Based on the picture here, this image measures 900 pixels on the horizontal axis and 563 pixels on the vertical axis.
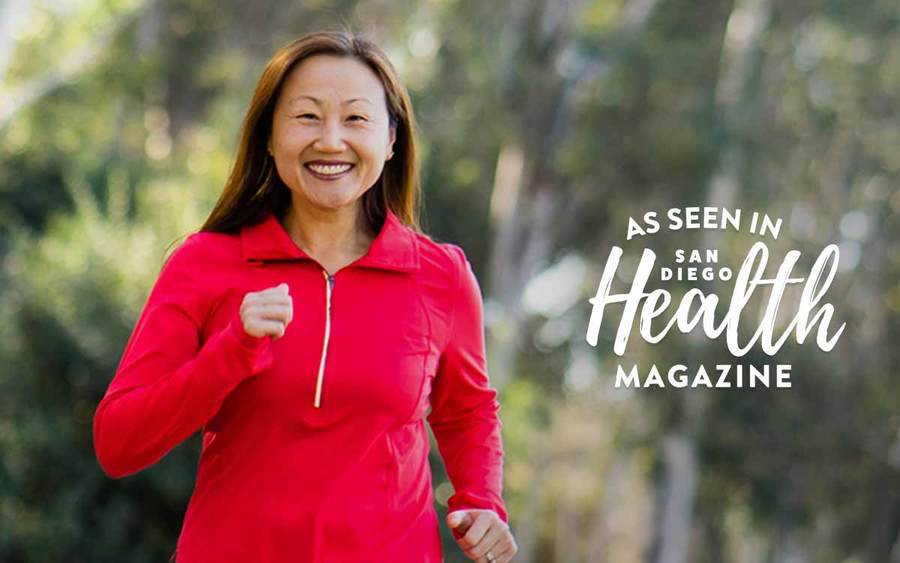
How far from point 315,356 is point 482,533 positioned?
489mm

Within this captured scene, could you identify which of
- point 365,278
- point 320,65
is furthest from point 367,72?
point 365,278

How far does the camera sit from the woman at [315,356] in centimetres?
284

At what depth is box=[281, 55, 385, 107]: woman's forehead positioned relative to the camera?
10.0ft

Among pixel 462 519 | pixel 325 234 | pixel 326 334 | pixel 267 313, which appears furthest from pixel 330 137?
pixel 462 519

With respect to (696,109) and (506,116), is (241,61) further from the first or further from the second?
(696,109)

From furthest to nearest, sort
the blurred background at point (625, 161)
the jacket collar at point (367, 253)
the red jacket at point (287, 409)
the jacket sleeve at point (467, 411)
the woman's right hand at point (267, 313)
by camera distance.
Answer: the blurred background at point (625, 161), the jacket sleeve at point (467, 411), the jacket collar at point (367, 253), the red jacket at point (287, 409), the woman's right hand at point (267, 313)

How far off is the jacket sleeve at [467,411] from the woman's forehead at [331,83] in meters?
0.39

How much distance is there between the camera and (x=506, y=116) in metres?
20.5

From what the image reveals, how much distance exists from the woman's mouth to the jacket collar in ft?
0.39

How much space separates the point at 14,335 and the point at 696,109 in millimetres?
15037

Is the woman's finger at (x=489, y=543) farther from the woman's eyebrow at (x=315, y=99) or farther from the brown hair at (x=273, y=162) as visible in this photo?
the woman's eyebrow at (x=315, y=99)

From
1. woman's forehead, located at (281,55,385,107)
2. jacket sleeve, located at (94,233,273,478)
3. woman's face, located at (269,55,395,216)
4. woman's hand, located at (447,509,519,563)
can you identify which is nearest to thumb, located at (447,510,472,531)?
woman's hand, located at (447,509,519,563)

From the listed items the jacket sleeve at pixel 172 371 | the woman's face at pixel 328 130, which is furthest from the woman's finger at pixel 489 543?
the woman's face at pixel 328 130

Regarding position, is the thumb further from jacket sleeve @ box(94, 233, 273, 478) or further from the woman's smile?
the woman's smile
